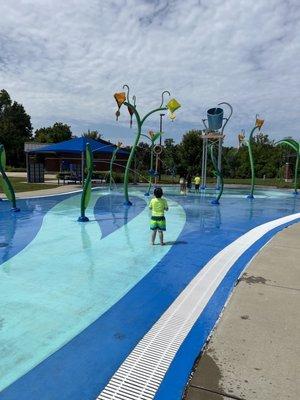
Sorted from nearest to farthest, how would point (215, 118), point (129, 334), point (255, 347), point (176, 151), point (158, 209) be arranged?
1. point (255, 347)
2. point (129, 334)
3. point (158, 209)
4. point (215, 118)
5. point (176, 151)

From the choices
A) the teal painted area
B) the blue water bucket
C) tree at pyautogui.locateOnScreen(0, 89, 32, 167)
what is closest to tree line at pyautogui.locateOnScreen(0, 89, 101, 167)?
tree at pyautogui.locateOnScreen(0, 89, 32, 167)

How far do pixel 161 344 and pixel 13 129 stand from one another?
6619cm

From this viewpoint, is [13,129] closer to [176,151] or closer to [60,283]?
[176,151]

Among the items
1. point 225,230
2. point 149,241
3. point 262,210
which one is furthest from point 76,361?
point 262,210

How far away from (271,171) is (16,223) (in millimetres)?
47391

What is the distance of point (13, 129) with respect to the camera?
64.6m

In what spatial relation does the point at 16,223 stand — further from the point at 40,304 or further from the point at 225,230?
the point at 40,304

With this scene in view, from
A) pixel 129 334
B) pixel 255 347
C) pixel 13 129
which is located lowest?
pixel 129 334

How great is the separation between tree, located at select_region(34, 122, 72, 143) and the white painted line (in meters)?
64.9

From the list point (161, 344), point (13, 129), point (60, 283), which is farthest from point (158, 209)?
point (13, 129)

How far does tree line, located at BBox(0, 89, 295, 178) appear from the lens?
46.0m

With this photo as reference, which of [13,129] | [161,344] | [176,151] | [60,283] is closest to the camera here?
[161,344]

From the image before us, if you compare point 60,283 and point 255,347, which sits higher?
point 255,347

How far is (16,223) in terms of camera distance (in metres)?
11.2
